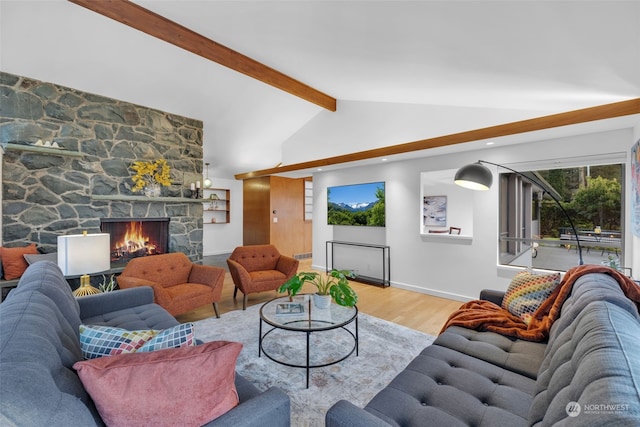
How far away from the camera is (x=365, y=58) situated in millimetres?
2844

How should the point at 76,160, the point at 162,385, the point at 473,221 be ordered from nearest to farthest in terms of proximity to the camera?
1. the point at 162,385
2. the point at 76,160
3. the point at 473,221

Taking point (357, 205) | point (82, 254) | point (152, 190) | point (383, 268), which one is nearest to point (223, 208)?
point (152, 190)

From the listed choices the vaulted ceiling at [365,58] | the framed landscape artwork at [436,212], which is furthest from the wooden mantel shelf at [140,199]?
the framed landscape artwork at [436,212]

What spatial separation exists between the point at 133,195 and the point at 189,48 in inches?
91.5

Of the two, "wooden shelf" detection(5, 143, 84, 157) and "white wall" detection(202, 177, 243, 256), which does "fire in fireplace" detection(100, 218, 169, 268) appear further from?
"white wall" detection(202, 177, 243, 256)

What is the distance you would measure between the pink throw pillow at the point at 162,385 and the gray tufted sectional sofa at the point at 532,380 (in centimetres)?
47

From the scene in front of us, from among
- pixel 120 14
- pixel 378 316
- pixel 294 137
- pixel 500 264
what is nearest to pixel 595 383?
pixel 378 316

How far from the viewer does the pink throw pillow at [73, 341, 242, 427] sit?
90 cm

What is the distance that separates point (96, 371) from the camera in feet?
2.97

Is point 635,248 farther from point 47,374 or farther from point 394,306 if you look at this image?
point 47,374

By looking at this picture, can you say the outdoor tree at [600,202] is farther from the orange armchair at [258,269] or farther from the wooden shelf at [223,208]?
the wooden shelf at [223,208]

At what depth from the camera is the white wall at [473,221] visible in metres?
3.28

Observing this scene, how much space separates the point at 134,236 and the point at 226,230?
411cm

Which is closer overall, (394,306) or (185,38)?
(185,38)
